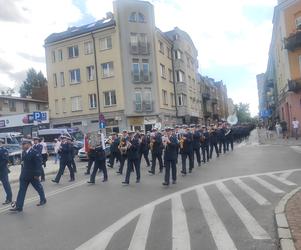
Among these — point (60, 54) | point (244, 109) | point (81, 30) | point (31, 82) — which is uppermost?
point (31, 82)

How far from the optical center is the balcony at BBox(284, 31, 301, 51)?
3357 cm

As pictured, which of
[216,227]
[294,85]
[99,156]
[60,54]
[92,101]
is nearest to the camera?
[216,227]

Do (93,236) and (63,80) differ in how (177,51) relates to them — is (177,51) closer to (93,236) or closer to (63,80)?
(63,80)

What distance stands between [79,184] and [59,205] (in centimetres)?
409

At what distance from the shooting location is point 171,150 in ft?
43.0

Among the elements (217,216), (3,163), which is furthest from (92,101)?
(217,216)

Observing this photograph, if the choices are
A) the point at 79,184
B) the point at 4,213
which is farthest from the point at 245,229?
the point at 79,184

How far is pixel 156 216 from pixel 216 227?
1.51 m

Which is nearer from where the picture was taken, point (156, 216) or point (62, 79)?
point (156, 216)

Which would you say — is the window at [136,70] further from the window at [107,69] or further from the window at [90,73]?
the window at [90,73]

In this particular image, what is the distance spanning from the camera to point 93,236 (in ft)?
22.8

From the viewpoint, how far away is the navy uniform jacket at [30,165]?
10.2 metres

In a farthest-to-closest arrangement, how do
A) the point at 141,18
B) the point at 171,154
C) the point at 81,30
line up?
the point at 81,30 → the point at 141,18 → the point at 171,154

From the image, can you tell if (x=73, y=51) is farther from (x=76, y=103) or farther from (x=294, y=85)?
(x=294, y=85)
